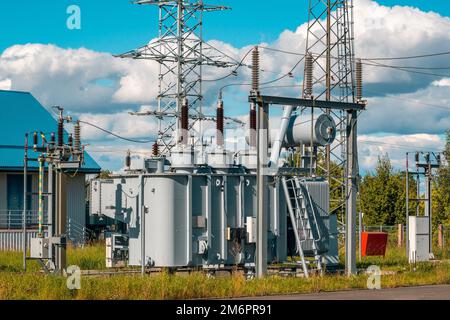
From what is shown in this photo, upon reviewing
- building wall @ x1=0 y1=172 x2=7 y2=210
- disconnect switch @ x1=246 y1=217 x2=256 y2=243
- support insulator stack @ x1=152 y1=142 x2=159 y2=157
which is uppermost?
support insulator stack @ x1=152 y1=142 x2=159 y2=157

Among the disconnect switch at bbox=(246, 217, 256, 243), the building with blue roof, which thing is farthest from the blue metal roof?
the disconnect switch at bbox=(246, 217, 256, 243)

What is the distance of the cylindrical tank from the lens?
2831 cm

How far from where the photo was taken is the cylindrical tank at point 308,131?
92.9 feet

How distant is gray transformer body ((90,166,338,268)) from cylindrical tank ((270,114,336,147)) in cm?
134

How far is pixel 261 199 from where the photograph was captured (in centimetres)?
2600

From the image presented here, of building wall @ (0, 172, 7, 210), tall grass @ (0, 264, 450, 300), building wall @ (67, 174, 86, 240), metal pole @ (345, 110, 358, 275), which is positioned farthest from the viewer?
building wall @ (67, 174, 86, 240)

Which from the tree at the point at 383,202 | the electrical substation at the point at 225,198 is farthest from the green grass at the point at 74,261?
the tree at the point at 383,202

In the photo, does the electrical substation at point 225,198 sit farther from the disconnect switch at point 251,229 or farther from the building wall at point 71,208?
the building wall at point 71,208

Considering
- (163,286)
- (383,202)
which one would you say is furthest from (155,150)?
(383,202)

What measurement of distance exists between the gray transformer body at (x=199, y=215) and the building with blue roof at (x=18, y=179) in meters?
15.9

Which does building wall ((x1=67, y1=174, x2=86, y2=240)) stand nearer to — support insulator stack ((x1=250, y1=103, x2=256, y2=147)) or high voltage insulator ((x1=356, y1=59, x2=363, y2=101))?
support insulator stack ((x1=250, y1=103, x2=256, y2=147))

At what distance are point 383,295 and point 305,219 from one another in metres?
6.69

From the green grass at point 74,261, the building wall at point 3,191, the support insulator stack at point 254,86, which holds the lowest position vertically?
the green grass at point 74,261
